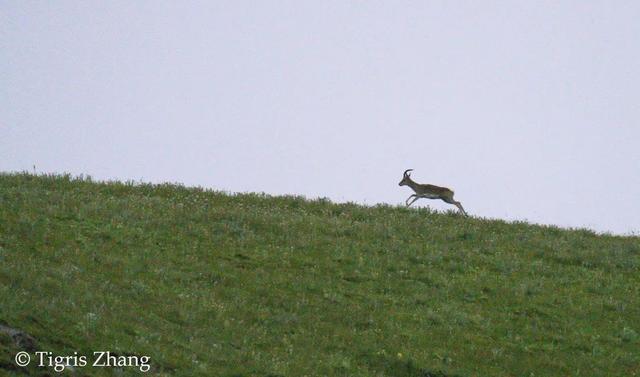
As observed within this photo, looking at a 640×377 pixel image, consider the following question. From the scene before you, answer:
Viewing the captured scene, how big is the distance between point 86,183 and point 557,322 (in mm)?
14566

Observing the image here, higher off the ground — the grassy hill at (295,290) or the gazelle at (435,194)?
the gazelle at (435,194)

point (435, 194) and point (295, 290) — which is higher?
point (435, 194)

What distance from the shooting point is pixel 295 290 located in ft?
63.0

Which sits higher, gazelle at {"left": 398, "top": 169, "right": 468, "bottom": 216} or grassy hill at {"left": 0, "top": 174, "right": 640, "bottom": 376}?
gazelle at {"left": 398, "top": 169, "right": 468, "bottom": 216}

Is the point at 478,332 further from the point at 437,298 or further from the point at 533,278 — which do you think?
the point at 533,278

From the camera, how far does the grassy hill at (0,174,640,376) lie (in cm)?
1473

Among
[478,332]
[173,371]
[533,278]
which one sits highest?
[533,278]

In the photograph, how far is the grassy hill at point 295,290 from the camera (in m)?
14.7

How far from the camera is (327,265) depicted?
21266 mm

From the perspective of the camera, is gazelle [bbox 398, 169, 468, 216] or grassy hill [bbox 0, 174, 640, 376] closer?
grassy hill [bbox 0, 174, 640, 376]

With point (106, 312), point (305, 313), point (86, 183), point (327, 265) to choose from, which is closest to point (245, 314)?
point (305, 313)

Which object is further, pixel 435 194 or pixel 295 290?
pixel 435 194

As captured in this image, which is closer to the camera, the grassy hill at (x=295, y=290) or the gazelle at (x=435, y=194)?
the grassy hill at (x=295, y=290)

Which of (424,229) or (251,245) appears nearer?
(251,245)
